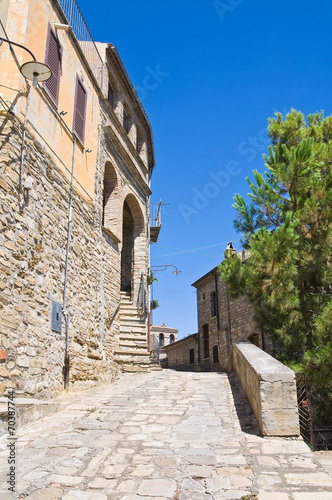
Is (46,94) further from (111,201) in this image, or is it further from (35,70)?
(111,201)

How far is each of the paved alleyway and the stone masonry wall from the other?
85 centimetres

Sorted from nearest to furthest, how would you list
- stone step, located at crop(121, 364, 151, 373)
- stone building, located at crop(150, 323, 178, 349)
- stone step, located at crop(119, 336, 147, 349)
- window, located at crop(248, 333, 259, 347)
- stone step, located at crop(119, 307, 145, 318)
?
stone step, located at crop(121, 364, 151, 373) < stone step, located at crop(119, 336, 147, 349) < stone step, located at crop(119, 307, 145, 318) < window, located at crop(248, 333, 259, 347) < stone building, located at crop(150, 323, 178, 349)

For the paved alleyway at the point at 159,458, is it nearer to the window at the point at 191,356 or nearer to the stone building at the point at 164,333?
the window at the point at 191,356

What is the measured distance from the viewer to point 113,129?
10359 millimetres

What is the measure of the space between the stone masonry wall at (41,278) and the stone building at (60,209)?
17 millimetres

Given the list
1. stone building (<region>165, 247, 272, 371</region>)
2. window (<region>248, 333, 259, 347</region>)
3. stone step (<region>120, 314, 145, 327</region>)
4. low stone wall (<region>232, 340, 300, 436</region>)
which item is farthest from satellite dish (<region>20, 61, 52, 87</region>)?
window (<region>248, 333, 259, 347</region>)

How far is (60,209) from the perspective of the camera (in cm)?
671

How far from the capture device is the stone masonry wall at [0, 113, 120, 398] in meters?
4.85

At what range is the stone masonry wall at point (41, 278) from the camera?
485 centimetres

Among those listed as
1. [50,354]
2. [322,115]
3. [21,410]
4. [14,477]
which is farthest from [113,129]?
Answer: [14,477]

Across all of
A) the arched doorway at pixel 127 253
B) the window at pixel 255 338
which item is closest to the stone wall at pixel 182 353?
the window at pixel 255 338

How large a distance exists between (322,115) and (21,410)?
9438mm

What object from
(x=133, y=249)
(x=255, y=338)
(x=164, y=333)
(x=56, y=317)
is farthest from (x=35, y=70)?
(x=164, y=333)

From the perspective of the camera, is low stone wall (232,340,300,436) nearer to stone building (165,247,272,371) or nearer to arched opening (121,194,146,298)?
arched opening (121,194,146,298)
